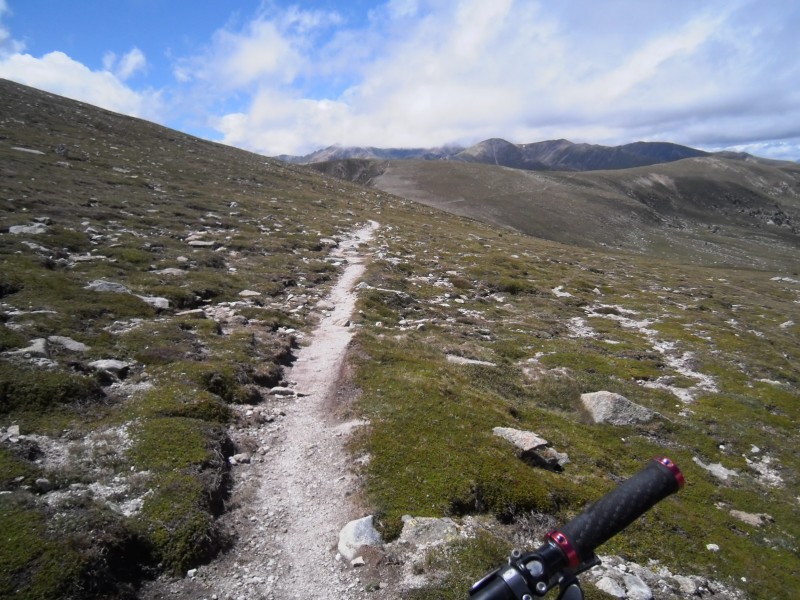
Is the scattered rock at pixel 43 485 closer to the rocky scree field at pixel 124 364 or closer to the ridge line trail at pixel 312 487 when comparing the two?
the rocky scree field at pixel 124 364

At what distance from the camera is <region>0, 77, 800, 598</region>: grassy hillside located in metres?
10.4

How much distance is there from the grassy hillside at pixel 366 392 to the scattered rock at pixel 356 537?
2.24ft

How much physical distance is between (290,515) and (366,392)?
22.4 ft

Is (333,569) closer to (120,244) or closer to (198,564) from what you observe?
(198,564)

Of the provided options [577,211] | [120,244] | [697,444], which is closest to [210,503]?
[697,444]

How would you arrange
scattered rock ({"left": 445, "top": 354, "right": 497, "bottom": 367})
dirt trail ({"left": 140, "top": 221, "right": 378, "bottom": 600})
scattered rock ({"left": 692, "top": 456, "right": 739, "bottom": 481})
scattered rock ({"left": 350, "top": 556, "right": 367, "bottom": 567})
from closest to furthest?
1. dirt trail ({"left": 140, "top": 221, "right": 378, "bottom": 600})
2. scattered rock ({"left": 350, "top": 556, "right": 367, "bottom": 567})
3. scattered rock ({"left": 692, "top": 456, "right": 739, "bottom": 481})
4. scattered rock ({"left": 445, "top": 354, "right": 497, "bottom": 367})

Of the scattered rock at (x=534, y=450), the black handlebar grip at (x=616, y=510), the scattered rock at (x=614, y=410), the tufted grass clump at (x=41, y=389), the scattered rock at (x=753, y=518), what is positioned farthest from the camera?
the scattered rock at (x=614, y=410)

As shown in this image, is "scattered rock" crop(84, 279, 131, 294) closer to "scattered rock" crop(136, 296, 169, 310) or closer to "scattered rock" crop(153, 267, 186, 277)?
"scattered rock" crop(136, 296, 169, 310)

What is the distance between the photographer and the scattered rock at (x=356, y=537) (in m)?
10.5

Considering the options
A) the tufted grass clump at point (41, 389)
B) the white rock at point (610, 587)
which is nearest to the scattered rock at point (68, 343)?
the tufted grass clump at point (41, 389)

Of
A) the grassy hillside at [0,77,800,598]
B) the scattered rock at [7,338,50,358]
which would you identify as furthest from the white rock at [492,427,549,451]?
the scattered rock at [7,338,50,358]

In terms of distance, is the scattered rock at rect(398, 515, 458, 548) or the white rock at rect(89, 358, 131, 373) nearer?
the scattered rock at rect(398, 515, 458, 548)

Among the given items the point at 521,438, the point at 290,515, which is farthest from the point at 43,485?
the point at 521,438

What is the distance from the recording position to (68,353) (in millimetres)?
16531
